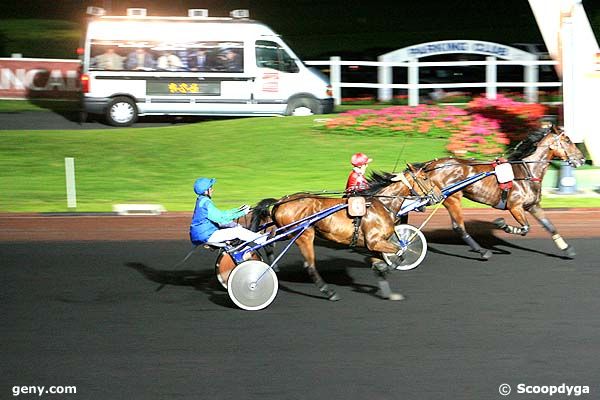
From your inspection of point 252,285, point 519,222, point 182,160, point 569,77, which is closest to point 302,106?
point 182,160

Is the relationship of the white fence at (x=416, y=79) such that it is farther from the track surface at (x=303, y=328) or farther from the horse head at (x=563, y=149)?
the track surface at (x=303, y=328)

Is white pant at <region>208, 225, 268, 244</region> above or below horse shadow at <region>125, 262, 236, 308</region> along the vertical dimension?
above

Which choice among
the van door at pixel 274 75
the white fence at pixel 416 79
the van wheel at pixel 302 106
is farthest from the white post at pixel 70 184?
the white fence at pixel 416 79

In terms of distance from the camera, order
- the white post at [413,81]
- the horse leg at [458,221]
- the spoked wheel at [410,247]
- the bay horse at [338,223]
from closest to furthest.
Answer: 1. the bay horse at [338,223]
2. the spoked wheel at [410,247]
3. the horse leg at [458,221]
4. the white post at [413,81]

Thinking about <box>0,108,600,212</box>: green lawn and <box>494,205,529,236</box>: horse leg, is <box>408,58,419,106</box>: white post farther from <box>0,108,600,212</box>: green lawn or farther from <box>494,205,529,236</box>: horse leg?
<box>494,205,529,236</box>: horse leg

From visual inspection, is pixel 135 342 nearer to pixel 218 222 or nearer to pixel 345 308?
pixel 218 222

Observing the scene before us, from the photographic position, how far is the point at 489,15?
145 ft

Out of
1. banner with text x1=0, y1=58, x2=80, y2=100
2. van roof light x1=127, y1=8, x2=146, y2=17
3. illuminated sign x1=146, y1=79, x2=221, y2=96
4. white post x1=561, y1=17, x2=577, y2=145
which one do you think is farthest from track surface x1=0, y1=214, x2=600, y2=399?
banner with text x1=0, y1=58, x2=80, y2=100

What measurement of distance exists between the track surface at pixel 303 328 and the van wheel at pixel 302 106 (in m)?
10.7

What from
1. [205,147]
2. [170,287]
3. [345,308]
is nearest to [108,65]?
[205,147]

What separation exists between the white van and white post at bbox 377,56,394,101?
2.26 metres

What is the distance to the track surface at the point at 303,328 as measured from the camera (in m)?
7.53

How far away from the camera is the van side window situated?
74.7ft

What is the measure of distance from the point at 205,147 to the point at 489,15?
2782 centimetres
